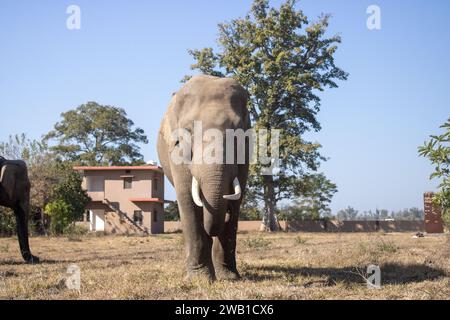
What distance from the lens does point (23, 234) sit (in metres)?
15.4

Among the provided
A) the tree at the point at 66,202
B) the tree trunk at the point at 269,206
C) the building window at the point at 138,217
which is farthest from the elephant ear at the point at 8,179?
the building window at the point at 138,217

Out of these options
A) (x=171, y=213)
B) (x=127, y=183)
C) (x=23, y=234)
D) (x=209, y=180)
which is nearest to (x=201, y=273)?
(x=209, y=180)

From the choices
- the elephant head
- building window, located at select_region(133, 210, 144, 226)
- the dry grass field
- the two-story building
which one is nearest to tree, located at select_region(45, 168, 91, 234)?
the two-story building

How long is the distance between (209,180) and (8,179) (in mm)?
9183

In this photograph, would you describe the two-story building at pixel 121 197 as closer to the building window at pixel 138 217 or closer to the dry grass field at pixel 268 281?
the building window at pixel 138 217

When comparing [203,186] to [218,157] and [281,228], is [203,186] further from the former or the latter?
[281,228]

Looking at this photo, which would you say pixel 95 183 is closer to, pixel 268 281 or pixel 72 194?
pixel 72 194

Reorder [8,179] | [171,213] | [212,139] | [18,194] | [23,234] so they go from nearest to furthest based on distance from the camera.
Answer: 1. [212,139]
2. [8,179]
3. [23,234]
4. [18,194]
5. [171,213]

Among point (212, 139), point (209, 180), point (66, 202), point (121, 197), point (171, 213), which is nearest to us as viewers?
point (209, 180)

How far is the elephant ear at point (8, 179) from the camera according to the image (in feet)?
49.8

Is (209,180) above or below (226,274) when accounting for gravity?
above

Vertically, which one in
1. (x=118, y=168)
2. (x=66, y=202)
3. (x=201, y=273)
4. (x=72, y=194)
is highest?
(x=118, y=168)

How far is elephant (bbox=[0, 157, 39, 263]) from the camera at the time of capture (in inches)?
598

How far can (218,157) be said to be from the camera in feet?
27.3
